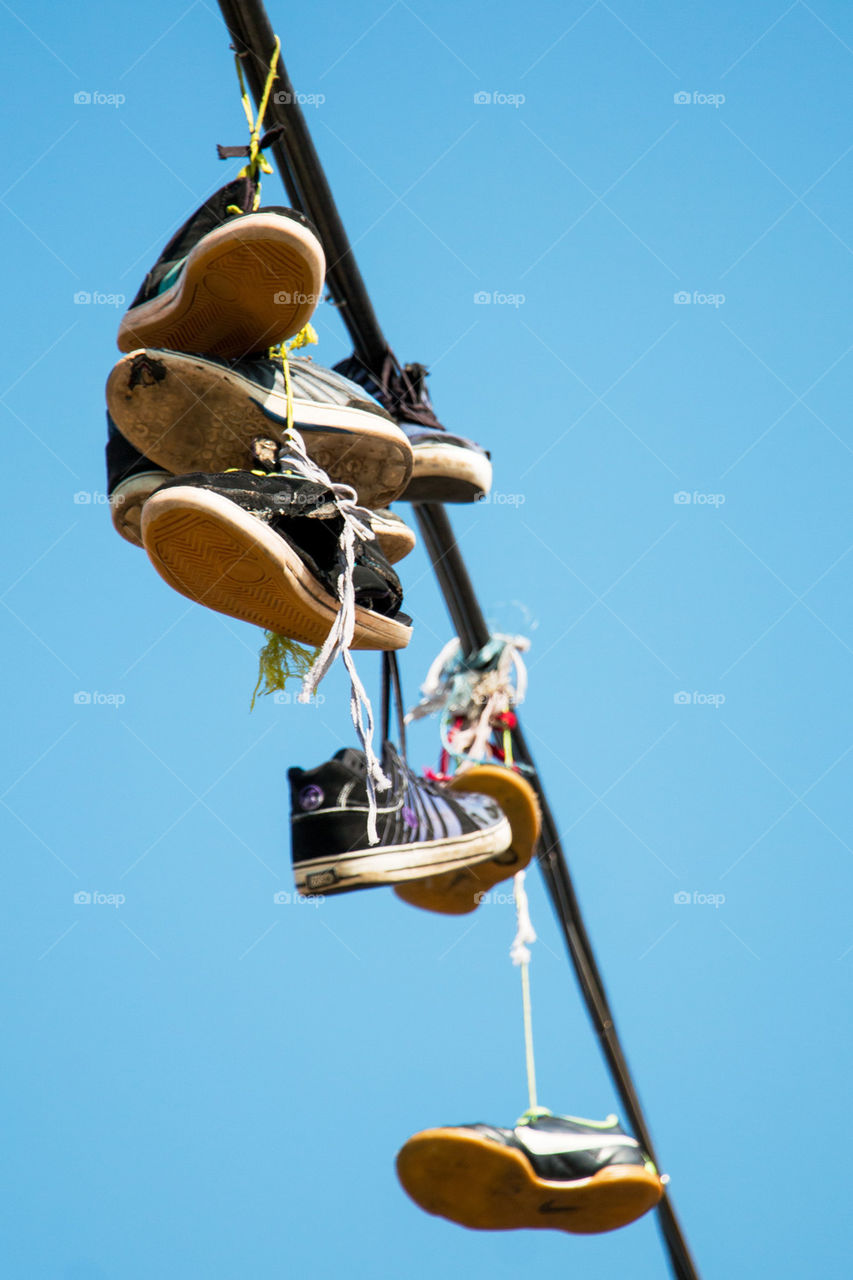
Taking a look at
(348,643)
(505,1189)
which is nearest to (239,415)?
(348,643)

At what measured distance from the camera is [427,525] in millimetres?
3596

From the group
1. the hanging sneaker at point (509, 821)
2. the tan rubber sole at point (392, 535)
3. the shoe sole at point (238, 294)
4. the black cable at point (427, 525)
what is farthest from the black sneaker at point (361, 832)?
the shoe sole at point (238, 294)

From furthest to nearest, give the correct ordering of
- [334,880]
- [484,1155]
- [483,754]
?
[483,754] < [484,1155] < [334,880]

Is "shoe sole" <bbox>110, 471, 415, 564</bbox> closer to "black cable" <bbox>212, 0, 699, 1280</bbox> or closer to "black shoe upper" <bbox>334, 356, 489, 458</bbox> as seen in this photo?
"black cable" <bbox>212, 0, 699, 1280</bbox>

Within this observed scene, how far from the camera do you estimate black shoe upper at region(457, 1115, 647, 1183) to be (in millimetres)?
3168

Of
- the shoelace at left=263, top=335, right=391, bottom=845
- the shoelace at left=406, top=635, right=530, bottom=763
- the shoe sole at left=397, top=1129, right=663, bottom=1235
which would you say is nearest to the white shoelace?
the shoelace at left=263, top=335, right=391, bottom=845

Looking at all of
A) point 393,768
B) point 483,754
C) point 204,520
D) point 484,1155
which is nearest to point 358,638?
point 204,520

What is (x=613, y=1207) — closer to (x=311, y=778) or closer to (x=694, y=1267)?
(x=694, y=1267)

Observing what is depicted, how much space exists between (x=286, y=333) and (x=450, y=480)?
0.90m

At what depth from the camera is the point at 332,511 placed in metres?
2.43

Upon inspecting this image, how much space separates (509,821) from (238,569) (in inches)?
69.8

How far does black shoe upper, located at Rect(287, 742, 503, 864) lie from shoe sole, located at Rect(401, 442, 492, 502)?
24.7 inches

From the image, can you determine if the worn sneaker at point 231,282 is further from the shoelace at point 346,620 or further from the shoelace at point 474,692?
the shoelace at point 474,692

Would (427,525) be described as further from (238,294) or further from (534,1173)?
(534,1173)
